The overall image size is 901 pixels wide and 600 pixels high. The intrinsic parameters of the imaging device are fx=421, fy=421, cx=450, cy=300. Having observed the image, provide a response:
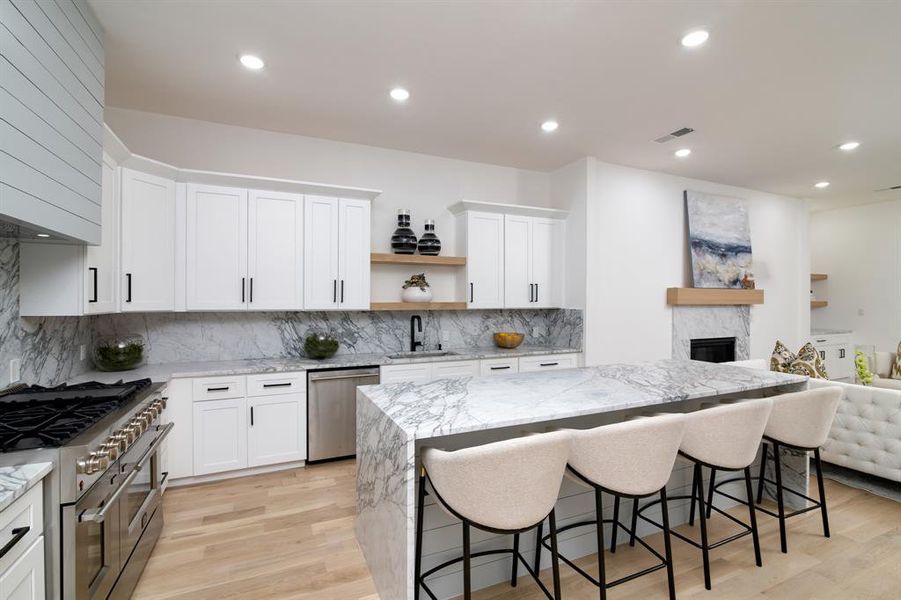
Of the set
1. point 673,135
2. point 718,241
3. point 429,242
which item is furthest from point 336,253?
point 718,241

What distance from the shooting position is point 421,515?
191 centimetres

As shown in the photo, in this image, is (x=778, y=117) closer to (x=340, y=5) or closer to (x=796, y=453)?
(x=796, y=453)

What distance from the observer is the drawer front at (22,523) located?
1.20 metres

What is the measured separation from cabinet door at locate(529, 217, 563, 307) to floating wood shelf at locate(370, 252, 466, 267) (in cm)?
92

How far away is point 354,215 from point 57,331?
2.25 meters

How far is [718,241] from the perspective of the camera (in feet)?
17.9

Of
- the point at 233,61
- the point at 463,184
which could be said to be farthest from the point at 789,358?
the point at 233,61

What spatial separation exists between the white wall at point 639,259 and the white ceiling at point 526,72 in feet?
2.25

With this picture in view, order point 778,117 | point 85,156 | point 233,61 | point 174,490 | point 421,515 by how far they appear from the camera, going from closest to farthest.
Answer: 1. point 421,515
2. point 85,156
3. point 233,61
4. point 174,490
5. point 778,117

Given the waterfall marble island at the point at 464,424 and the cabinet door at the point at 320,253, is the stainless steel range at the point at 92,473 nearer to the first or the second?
the waterfall marble island at the point at 464,424

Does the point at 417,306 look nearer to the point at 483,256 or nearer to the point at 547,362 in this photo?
the point at 483,256

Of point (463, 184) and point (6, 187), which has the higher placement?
point (463, 184)

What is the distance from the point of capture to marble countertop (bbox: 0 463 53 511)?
3.92 ft

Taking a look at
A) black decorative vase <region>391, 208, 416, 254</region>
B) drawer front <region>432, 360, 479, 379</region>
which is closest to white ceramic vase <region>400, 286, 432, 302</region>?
black decorative vase <region>391, 208, 416, 254</region>
